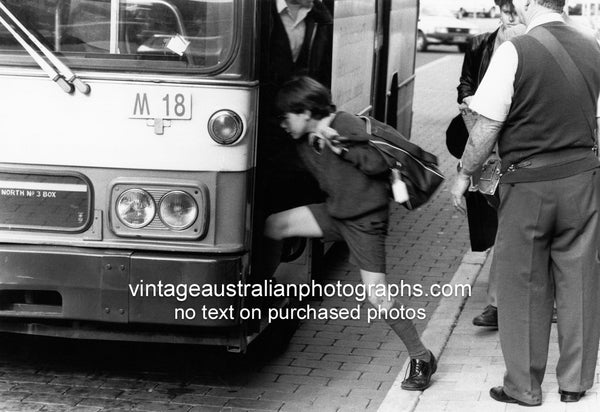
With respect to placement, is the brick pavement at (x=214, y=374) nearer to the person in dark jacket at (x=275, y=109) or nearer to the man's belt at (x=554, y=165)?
the person in dark jacket at (x=275, y=109)

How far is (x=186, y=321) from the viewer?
516 centimetres

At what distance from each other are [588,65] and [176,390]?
257 cm

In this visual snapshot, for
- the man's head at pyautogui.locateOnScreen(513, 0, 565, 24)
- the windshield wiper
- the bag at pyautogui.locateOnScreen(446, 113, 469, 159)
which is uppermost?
the man's head at pyautogui.locateOnScreen(513, 0, 565, 24)

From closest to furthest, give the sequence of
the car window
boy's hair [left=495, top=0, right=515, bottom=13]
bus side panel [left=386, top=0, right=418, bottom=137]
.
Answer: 1. boy's hair [left=495, top=0, right=515, bottom=13]
2. bus side panel [left=386, top=0, right=418, bottom=137]
3. the car window

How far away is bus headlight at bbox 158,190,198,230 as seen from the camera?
202 inches

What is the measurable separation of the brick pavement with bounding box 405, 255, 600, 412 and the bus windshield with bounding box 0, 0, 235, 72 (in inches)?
75.9

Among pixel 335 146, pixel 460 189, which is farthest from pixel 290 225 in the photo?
pixel 460 189

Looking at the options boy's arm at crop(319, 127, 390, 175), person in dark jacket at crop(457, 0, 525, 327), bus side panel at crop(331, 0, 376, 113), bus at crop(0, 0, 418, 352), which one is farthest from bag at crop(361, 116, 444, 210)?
person in dark jacket at crop(457, 0, 525, 327)

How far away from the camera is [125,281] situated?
511 centimetres

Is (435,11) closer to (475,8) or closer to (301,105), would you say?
(475,8)

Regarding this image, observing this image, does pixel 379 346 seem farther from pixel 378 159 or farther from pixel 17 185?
pixel 17 185

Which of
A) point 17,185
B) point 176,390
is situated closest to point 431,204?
point 176,390

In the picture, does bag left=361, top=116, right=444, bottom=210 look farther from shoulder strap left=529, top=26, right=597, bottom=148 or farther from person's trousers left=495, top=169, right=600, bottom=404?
shoulder strap left=529, top=26, right=597, bottom=148

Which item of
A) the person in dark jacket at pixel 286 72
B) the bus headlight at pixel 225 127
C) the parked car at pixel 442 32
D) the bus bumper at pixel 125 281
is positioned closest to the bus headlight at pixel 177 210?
the bus bumper at pixel 125 281
